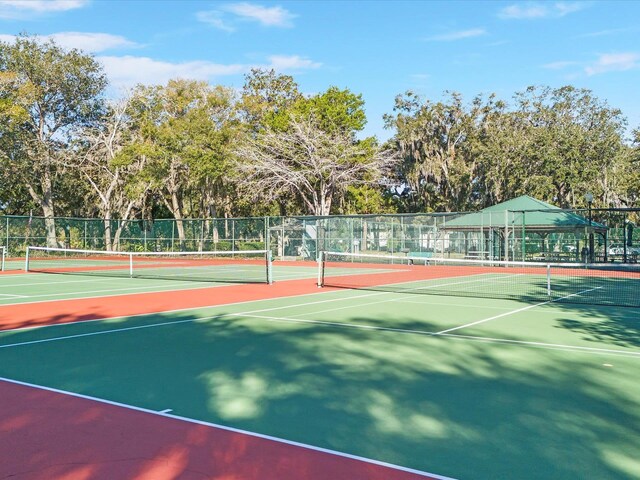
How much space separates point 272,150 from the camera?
44375 millimetres

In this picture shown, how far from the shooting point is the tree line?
43.9 meters

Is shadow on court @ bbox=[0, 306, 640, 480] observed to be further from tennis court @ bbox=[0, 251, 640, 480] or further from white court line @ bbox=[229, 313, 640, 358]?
white court line @ bbox=[229, 313, 640, 358]

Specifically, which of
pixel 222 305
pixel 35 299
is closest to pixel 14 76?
pixel 35 299

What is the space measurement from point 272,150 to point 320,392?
38.7 metres

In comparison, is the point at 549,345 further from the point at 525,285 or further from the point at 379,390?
the point at 525,285

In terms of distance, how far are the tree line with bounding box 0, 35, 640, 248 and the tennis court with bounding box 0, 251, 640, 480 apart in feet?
102

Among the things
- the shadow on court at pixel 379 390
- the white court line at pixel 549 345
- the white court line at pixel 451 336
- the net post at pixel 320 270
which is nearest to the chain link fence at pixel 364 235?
the net post at pixel 320 270

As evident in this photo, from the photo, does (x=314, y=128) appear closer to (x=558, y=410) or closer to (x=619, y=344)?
(x=619, y=344)

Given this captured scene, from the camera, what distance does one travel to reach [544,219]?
33344mm

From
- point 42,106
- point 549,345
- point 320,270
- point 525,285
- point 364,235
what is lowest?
point 525,285

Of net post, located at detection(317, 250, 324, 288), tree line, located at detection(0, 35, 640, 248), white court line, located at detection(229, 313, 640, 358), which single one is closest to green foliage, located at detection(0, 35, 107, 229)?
tree line, located at detection(0, 35, 640, 248)

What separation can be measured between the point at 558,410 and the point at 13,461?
4.89m

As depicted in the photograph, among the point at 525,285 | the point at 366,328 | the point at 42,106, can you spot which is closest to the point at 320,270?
the point at 525,285

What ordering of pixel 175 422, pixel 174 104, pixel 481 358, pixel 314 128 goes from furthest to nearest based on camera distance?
pixel 174 104
pixel 314 128
pixel 481 358
pixel 175 422
